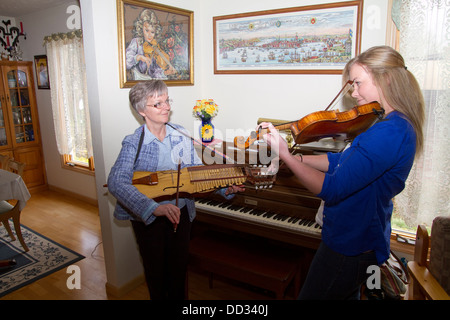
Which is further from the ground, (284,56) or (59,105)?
(284,56)

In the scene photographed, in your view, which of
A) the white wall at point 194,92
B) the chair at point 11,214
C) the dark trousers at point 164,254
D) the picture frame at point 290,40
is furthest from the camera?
the chair at point 11,214

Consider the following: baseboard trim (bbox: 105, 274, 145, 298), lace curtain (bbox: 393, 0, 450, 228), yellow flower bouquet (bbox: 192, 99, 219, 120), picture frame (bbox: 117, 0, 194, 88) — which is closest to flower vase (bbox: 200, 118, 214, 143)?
yellow flower bouquet (bbox: 192, 99, 219, 120)

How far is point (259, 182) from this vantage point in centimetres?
170

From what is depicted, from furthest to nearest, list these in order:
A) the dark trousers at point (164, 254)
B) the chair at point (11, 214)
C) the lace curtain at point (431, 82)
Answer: the chair at point (11, 214) < the lace curtain at point (431, 82) < the dark trousers at point (164, 254)

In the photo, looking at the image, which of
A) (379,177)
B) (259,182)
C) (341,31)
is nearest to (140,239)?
(259,182)

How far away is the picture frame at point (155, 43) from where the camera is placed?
240cm

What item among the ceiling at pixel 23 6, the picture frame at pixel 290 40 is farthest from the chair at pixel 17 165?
the picture frame at pixel 290 40

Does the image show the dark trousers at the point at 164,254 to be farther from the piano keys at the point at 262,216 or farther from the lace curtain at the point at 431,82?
the lace curtain at the point at 431,82

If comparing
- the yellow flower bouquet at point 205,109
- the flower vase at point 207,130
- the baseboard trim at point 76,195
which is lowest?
the baseboard trim at point 76,195

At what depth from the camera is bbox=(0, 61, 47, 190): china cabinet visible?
16.0 ft

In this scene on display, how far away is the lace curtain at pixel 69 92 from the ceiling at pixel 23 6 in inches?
15.0
